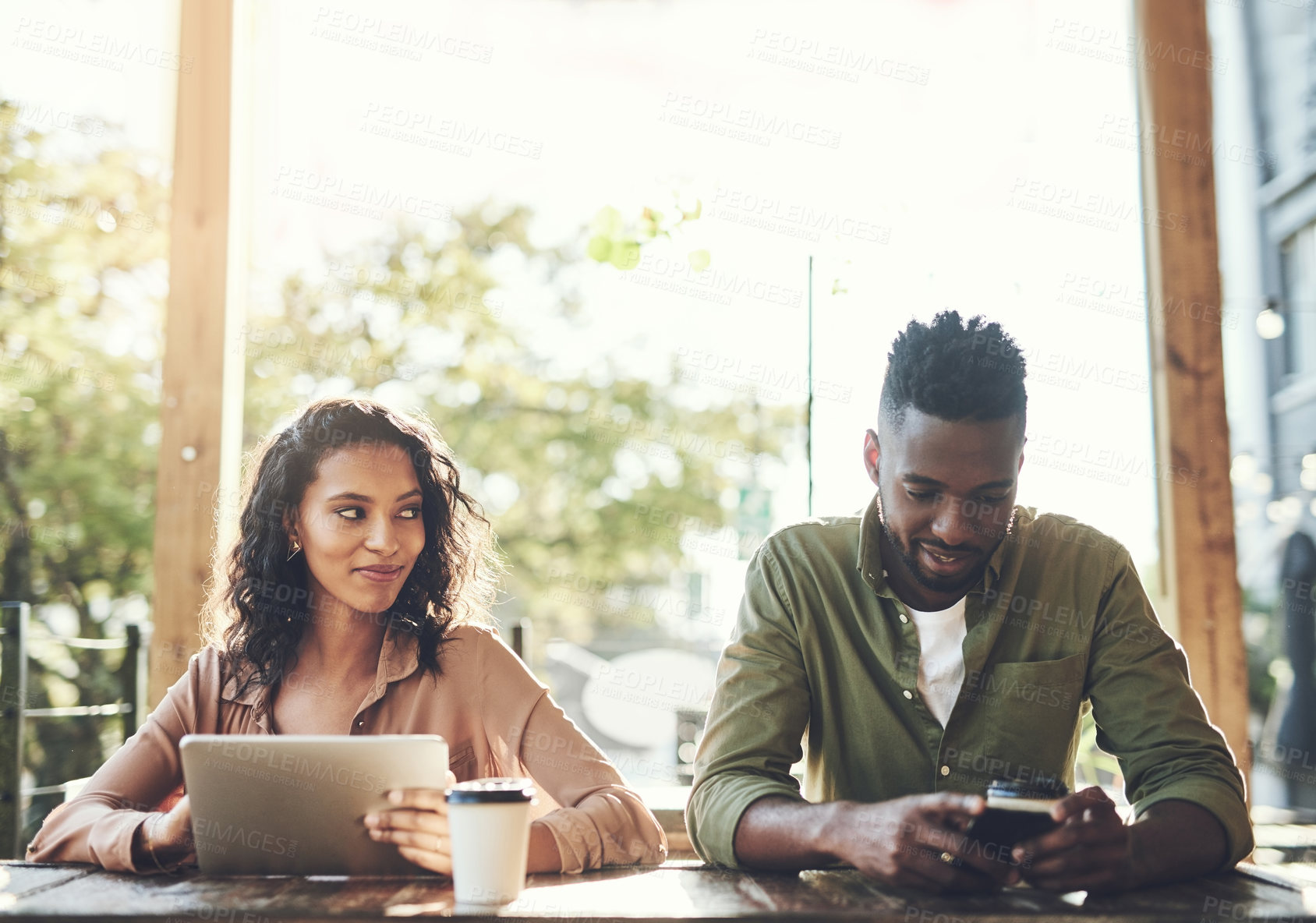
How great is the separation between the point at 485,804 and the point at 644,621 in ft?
25.0

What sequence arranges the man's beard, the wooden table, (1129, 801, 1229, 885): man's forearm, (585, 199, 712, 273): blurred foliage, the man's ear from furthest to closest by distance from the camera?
(585, 199, 712, 273): blurred foliage
the man's ear
the man's beard
(1129, 801, 1229, 885): man's forearm
the wooden table

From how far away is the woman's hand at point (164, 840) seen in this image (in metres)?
1.41

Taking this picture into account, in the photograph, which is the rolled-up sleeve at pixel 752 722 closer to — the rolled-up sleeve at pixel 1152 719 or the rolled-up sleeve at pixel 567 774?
the rolled-up sleeve at pixel 567 774

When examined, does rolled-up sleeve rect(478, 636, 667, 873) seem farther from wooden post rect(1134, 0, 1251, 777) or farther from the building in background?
the building in background

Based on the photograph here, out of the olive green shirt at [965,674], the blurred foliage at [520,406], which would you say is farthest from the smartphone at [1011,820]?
the blurred foliage at [520,406]

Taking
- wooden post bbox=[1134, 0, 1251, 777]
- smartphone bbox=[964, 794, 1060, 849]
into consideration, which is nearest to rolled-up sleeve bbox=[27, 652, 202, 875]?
smartphone bbox=[964, 794, 1060, 849]

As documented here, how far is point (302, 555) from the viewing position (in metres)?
2.00

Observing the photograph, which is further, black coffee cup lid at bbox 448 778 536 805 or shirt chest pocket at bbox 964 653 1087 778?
shirt chest pocket at bbox 964 653 1087 778

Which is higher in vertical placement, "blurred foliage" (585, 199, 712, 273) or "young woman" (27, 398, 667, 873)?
"blurred foliage" (585, 199, 712, 273)

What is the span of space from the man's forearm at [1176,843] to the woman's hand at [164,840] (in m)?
1.22

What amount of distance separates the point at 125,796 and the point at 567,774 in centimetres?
68

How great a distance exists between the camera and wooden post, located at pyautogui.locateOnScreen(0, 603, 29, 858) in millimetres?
2400

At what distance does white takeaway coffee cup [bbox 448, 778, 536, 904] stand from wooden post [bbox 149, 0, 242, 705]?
52.9 inches

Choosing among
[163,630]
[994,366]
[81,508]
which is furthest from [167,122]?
[81,508]
